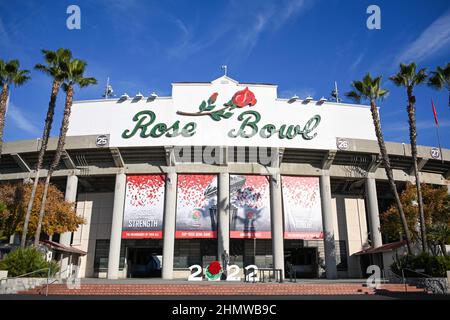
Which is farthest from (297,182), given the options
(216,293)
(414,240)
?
(216,293)

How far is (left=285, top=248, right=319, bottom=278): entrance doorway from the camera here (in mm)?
37188

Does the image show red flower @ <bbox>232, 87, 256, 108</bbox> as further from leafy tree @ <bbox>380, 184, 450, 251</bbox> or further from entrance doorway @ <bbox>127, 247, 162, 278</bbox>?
entrance doorway @ <bbox>127, 247, 162, 278</bbox>

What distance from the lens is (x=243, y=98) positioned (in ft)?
115

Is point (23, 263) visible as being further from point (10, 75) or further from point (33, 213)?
point (10, 75)

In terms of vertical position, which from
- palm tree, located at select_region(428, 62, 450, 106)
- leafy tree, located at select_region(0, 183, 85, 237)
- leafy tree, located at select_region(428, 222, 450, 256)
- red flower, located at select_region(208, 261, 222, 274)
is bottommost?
red flower, located at select_region(208, 261, 222, 274)

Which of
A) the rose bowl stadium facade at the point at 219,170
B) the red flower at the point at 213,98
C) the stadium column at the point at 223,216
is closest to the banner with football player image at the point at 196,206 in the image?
the rose bowl stadium facade at the point at 219,170

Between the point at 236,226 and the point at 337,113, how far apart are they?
15.4 metres

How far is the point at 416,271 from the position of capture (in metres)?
21.2

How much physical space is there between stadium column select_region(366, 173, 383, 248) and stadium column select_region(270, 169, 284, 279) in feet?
29.8

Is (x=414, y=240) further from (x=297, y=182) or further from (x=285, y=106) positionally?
(x=285, y=106)

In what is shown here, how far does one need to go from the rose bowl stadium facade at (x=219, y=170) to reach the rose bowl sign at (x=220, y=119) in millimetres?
103

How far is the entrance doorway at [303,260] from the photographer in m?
37.2

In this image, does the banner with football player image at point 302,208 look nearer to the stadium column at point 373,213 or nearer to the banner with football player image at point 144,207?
the stadium column at point 373,213

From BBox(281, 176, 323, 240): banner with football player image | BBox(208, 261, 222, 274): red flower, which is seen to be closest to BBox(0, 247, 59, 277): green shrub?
BBox(208, 261, 222, 274): red flower
